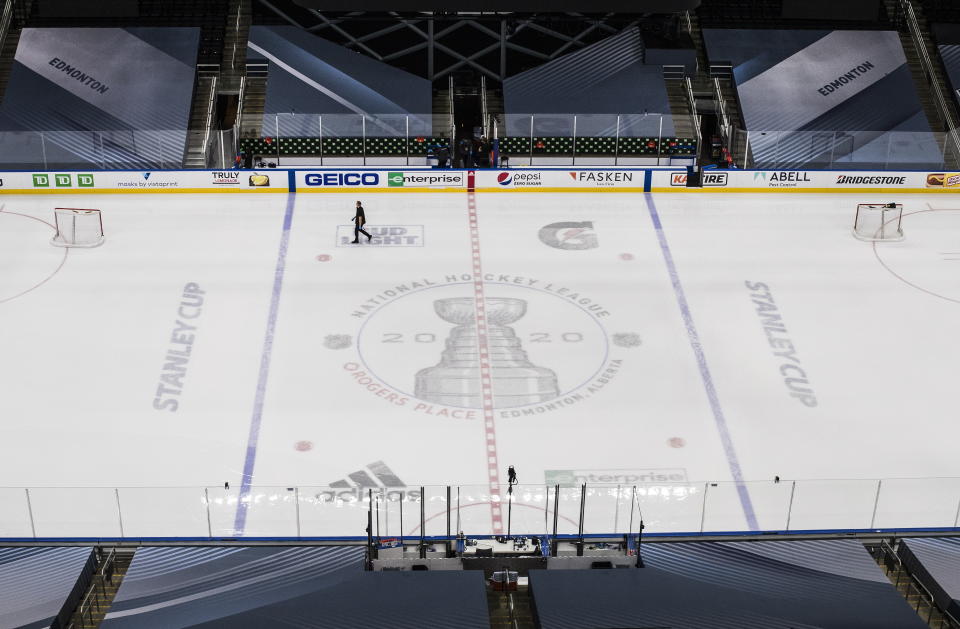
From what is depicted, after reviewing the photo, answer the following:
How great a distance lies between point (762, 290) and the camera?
20.9 metres

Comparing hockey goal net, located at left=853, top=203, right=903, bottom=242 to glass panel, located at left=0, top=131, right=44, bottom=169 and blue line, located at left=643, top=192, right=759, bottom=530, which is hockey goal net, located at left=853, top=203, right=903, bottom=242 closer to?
blue line, located at left=643, top=192, right=759, bottom=530

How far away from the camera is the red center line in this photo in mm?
13492

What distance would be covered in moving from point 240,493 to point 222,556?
668mm

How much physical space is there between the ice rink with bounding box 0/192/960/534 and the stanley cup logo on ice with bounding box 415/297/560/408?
0.15ft

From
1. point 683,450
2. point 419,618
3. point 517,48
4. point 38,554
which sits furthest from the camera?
point 517,48

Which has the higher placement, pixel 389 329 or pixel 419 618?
pixel 389 329

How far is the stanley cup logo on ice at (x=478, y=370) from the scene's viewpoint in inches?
684

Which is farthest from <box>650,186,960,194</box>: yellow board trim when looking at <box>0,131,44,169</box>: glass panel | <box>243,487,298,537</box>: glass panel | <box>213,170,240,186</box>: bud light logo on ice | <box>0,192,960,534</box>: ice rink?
<box>243,487,298,537</box>: glass panel

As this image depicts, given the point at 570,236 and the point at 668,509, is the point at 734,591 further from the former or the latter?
the point at 570,236

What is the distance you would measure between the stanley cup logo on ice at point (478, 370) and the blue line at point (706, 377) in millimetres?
2291

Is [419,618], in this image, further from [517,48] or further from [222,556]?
[517,48]

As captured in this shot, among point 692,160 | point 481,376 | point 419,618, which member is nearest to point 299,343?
point 481,376

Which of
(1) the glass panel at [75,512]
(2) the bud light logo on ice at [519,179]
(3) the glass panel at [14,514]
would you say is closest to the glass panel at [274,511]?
(1) the glass panel at [75,512]

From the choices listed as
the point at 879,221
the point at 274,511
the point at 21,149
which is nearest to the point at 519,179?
the point at 879,221
